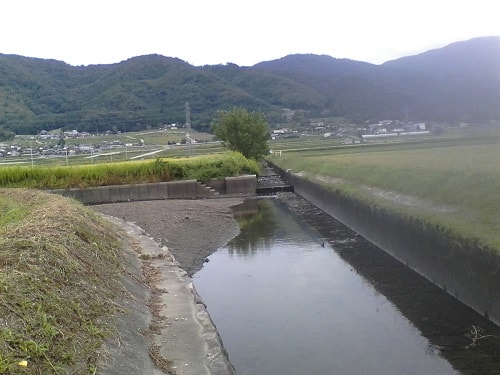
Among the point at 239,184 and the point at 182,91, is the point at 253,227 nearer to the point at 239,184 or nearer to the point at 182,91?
the point at 239,184

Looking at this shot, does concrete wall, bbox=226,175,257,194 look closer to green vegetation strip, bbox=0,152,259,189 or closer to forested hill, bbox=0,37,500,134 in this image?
green vegetation strip, bbox=0,152,259,189

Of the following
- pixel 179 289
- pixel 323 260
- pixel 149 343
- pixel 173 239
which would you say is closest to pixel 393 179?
pixel 323 260

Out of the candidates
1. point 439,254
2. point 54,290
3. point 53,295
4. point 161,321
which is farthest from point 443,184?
point 53,295

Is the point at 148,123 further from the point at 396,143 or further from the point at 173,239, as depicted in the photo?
the point at 173,239

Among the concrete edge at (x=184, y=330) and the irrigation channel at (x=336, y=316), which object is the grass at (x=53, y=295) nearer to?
the concrete edge at (x=184, y=330)

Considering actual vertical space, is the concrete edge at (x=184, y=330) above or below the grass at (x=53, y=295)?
below

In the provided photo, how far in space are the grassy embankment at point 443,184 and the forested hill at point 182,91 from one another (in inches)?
212

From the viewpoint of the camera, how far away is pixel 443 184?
13.6 metres

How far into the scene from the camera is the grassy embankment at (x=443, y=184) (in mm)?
10281

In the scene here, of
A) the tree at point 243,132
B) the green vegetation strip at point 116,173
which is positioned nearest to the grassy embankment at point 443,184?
the green vegetation strip at point 116,173

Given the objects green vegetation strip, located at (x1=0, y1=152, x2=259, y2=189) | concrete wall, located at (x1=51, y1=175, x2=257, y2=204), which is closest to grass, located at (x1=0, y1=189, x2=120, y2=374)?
concrete wall, located at (x1=51, y1=175, x2=257, y2=204)

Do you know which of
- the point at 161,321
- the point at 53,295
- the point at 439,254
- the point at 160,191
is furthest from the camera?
the point at 160,191

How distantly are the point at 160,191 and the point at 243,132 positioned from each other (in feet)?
56.5

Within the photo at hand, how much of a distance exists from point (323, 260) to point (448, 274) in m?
4.21
